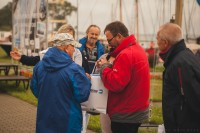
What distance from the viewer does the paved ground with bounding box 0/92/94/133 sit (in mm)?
7624

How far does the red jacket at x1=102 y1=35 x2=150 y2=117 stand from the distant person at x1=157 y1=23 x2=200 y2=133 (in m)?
0.44

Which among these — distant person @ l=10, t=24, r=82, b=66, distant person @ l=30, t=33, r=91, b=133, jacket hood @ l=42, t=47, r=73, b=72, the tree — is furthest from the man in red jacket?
the tree

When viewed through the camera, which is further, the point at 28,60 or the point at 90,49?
the point at 90,49

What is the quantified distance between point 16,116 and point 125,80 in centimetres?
564

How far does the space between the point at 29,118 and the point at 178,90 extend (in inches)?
232

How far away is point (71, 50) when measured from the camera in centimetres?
412

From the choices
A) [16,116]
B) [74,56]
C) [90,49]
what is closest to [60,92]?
[74,56]

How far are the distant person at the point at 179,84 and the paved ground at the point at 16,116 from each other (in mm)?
4128

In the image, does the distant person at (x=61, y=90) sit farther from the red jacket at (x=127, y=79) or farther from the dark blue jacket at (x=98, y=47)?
the dark blue jacket at (x=98, y=47)

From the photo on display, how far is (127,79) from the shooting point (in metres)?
3.94

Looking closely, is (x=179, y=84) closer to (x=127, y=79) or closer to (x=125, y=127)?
(x=127, y=79)

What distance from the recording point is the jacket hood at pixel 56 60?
3.95 m

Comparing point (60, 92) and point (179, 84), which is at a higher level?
point (179, 84)

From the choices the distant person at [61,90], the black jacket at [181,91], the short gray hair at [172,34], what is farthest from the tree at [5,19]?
the black jacket at [181,91]
